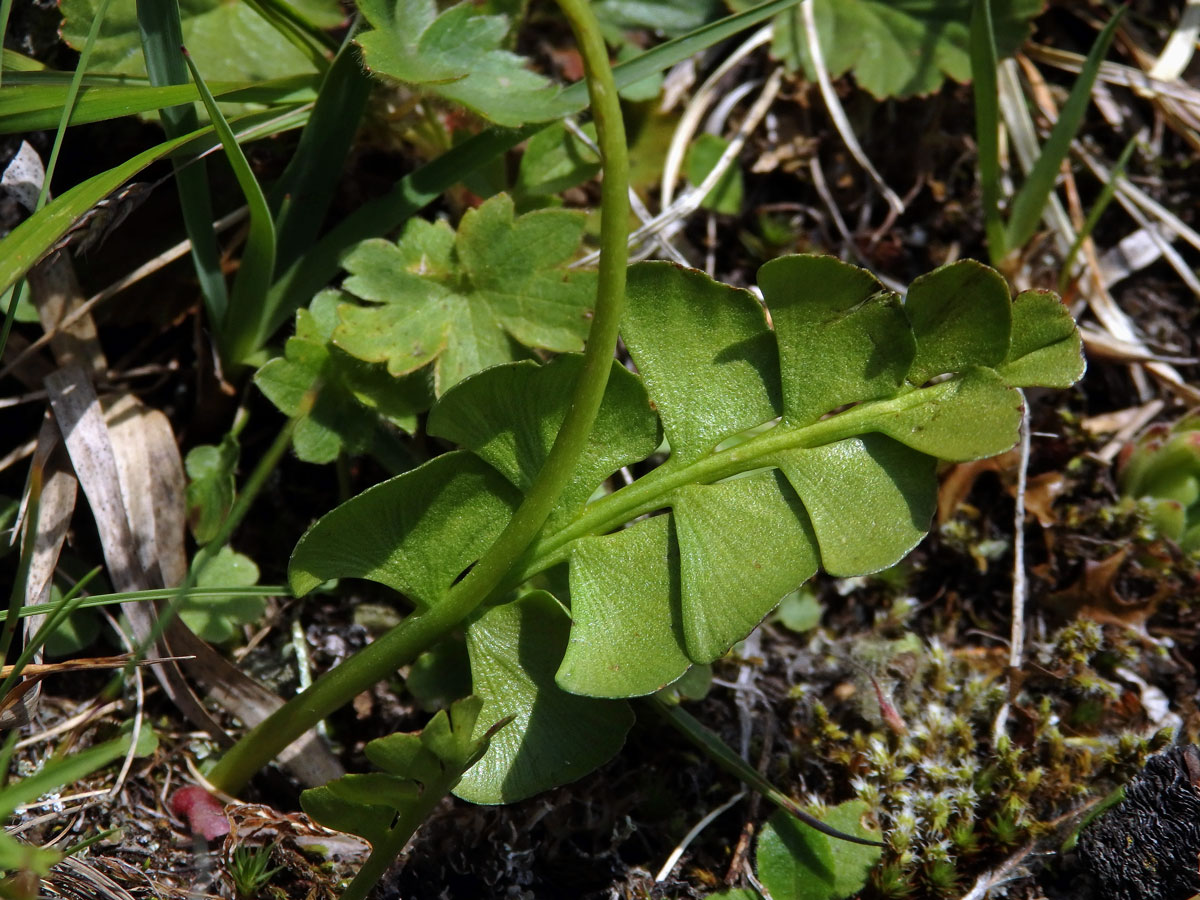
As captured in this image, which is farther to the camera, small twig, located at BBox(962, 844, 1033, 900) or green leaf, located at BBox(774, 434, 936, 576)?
small twig, located at BBox(962, 844, 1033, 900)

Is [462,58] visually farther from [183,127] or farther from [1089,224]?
[1089,224]

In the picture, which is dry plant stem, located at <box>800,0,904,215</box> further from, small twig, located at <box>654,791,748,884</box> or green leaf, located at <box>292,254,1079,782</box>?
small twig, located at <box>654,791,748,884</box>

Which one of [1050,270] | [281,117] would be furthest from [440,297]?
[1050,270]

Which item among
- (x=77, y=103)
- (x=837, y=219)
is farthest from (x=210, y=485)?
(x=837, y=219)

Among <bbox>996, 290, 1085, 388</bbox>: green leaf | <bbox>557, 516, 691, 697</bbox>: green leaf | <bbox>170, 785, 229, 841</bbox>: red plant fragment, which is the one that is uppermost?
<bbox>996, 290, 1085, 388</bbox>: green leaf

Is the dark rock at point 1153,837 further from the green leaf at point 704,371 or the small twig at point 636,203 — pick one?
the small twig at point 636,203

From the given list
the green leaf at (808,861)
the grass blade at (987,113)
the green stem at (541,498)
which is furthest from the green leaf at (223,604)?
the grass blade at (987,113)

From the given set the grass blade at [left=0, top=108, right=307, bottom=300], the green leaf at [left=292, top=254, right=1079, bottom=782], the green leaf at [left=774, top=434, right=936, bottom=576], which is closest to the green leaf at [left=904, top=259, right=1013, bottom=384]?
the green leaf at [left=292, top=254, right=1079, bottom=782]

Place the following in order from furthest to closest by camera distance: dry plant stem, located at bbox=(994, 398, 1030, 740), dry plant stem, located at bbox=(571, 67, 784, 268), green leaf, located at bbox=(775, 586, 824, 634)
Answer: dry plant stem, located at bbox=(571, 67, 784, 268), green leaf, located at bbox=(775, 586, 824, 634), dry plant stem, located at bbox=(994, 398, 1030, 740)
